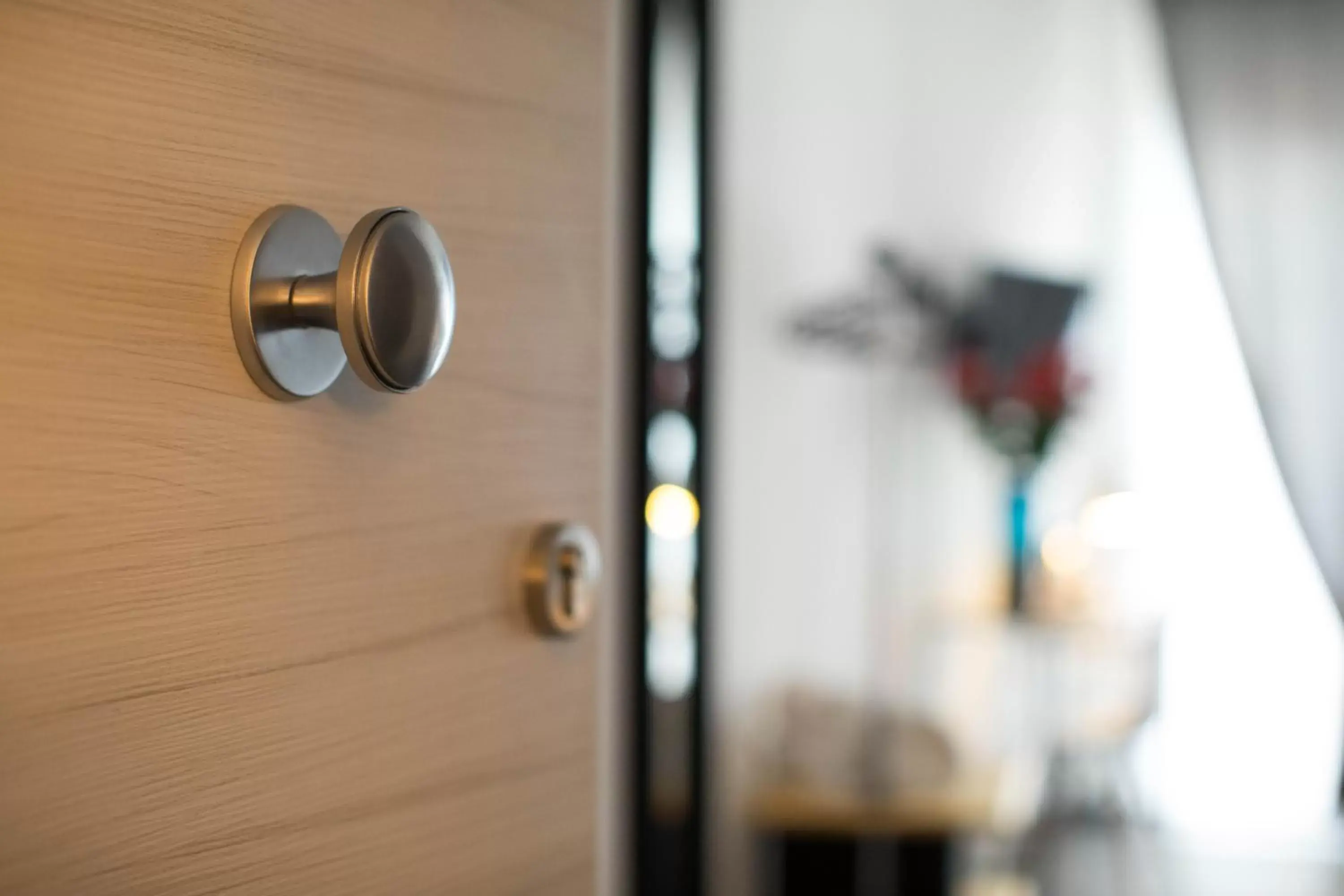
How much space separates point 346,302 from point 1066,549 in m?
1.27

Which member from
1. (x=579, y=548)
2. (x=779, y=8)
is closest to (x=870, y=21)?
(x=779, y=8)

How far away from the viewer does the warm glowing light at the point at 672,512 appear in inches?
42.4

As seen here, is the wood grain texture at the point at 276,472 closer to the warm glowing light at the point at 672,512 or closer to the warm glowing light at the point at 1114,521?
the warm glowing light at the point at 672,512

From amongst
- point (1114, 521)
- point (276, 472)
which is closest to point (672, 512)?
point (1114, 521)

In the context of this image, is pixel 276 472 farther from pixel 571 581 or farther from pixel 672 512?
pixel 672 512

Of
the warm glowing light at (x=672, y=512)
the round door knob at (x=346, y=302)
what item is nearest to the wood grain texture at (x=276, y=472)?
the round door knob at (x=346, y=302)

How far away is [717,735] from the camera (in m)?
→ 1.24

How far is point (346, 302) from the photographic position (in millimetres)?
242

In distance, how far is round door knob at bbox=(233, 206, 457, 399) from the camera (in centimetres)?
24

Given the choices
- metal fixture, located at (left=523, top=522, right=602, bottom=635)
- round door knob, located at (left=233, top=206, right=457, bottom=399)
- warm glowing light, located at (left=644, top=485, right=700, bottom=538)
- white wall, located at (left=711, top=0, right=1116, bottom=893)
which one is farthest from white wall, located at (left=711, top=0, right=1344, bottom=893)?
round door knob, located at (left=233, top=206, right=457, bottom=399)

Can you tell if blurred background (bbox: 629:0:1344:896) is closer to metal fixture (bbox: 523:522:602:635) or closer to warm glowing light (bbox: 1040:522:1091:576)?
warm glowing light (bbox: 1040:522:1091:576)

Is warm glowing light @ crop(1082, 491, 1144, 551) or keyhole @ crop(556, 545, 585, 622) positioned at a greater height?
keyhole @ crop(556, 545, 585, 622)

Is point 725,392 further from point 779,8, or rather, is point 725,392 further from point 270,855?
point 270,855

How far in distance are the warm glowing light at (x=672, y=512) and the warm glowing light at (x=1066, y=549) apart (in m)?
0.51
